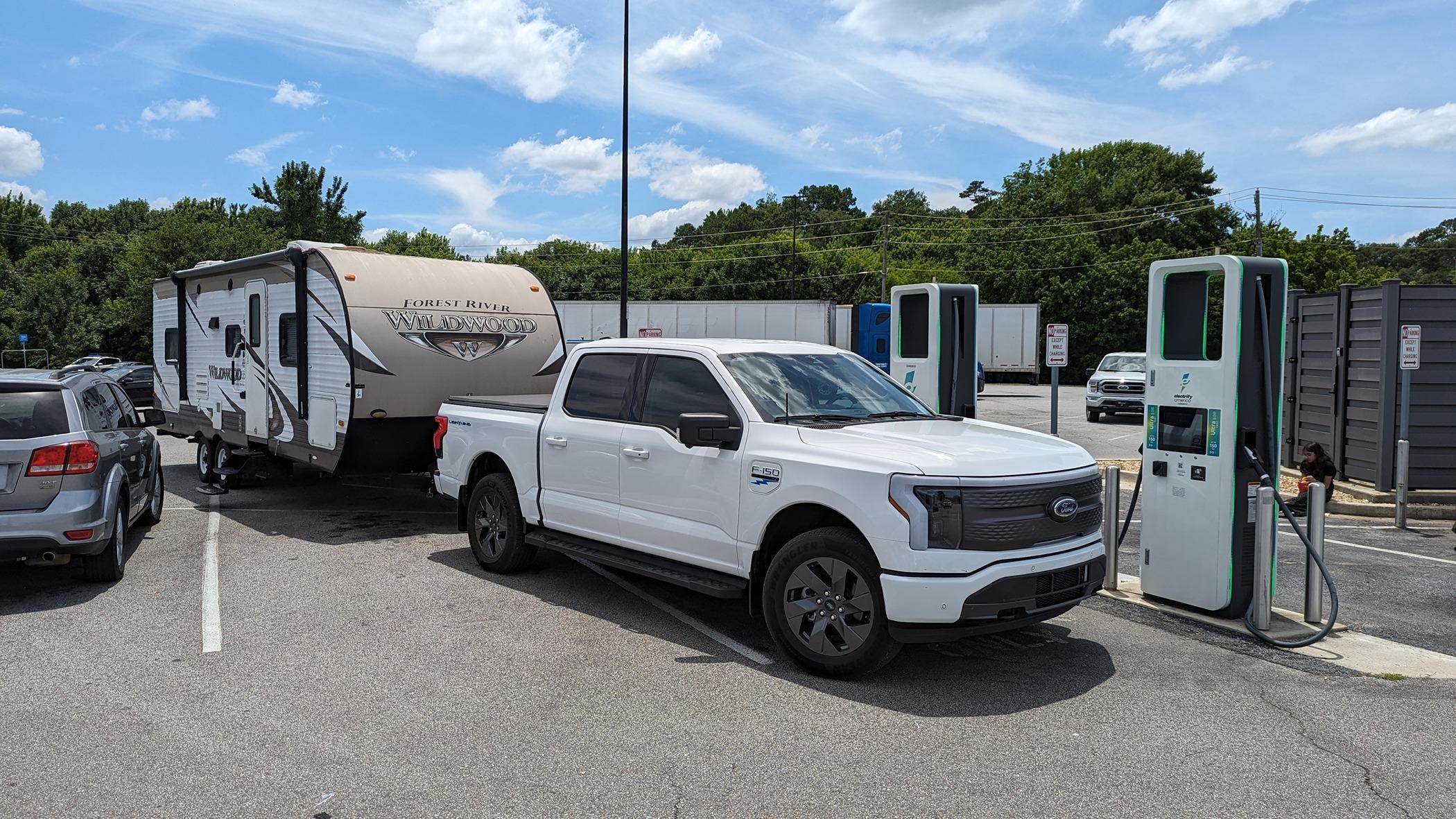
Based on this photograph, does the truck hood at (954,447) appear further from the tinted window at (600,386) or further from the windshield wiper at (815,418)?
the tinted window at (600,386)

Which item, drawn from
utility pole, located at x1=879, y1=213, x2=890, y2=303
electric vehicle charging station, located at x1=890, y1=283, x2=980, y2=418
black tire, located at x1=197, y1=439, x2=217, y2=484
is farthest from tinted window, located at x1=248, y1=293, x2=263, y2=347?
utility pole, located at x1=879, y1=213, x2=890, y2=303

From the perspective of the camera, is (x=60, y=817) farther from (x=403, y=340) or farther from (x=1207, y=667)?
(x=403, y=340)

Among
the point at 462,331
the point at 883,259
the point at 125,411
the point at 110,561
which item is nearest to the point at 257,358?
the point at 125,411

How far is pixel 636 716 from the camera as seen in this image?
4.89 m

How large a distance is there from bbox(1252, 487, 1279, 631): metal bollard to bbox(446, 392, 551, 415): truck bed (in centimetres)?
499

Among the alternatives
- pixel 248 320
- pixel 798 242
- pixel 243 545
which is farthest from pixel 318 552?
pixel 798 242

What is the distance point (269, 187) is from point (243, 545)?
48793 mm

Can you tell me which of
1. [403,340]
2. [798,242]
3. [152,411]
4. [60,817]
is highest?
[798,242]

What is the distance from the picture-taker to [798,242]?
230 ft

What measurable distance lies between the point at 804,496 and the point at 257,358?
8.36 m

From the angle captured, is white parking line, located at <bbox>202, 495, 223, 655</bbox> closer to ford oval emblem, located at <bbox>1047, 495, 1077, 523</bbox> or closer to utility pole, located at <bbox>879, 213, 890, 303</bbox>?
ford oval emblem, located at <bbox>1047, 495, 1077, 523</bbox>

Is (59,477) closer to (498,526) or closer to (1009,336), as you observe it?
(498,526)

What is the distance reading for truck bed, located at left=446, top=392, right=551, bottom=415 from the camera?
25.6 feet

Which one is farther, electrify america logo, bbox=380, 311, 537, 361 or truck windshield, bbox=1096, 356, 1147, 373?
truck windshield, bbox=1096, 356, 1147, 373
